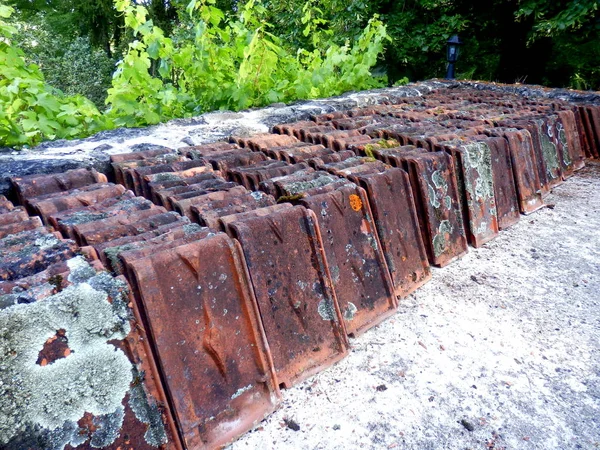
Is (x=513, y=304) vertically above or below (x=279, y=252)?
below

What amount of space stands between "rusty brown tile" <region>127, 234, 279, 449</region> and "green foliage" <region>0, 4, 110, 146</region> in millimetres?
1949

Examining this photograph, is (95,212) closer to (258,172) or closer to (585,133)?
(258,172)

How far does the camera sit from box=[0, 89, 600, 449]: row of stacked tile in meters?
1.23

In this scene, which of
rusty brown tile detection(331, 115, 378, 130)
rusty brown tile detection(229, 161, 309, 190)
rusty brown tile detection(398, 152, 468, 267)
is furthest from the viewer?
rusty brown tile detection(331, 115, 378, 130)

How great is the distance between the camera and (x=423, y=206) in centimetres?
265

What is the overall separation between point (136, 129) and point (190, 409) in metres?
2.49

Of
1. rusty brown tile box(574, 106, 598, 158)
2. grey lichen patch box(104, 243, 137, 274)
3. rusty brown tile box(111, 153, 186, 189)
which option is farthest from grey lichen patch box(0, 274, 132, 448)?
rusty brown tile box(574, 106, 598, 158)

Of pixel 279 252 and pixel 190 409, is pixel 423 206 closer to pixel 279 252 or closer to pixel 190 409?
pixel 279 252

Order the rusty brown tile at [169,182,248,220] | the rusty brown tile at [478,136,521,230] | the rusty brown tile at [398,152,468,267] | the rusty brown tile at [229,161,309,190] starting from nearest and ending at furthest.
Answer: the rusty brown tile at [169,182,248,220] < the rusty brown tile at [229,161,309,190] < the rusty brown tile at [398,152,468,267] < the rusty brown tile at [478,136,521,230]

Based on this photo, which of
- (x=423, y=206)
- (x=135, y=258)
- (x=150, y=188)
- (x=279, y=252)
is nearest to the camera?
(x=135, y=258)

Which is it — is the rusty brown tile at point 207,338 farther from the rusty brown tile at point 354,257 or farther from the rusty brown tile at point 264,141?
the rusty brown tile at point 264,141

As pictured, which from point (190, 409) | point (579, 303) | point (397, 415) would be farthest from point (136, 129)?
point (579, 303)

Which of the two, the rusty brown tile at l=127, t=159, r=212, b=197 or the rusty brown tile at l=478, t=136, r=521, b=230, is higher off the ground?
the rusty brown tile at l=127, t=159, r=212, b=197

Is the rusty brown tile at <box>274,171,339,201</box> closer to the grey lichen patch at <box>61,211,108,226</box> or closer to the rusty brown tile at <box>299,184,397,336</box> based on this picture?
the rusty brown tile at <box>299,184,397,336</box>
